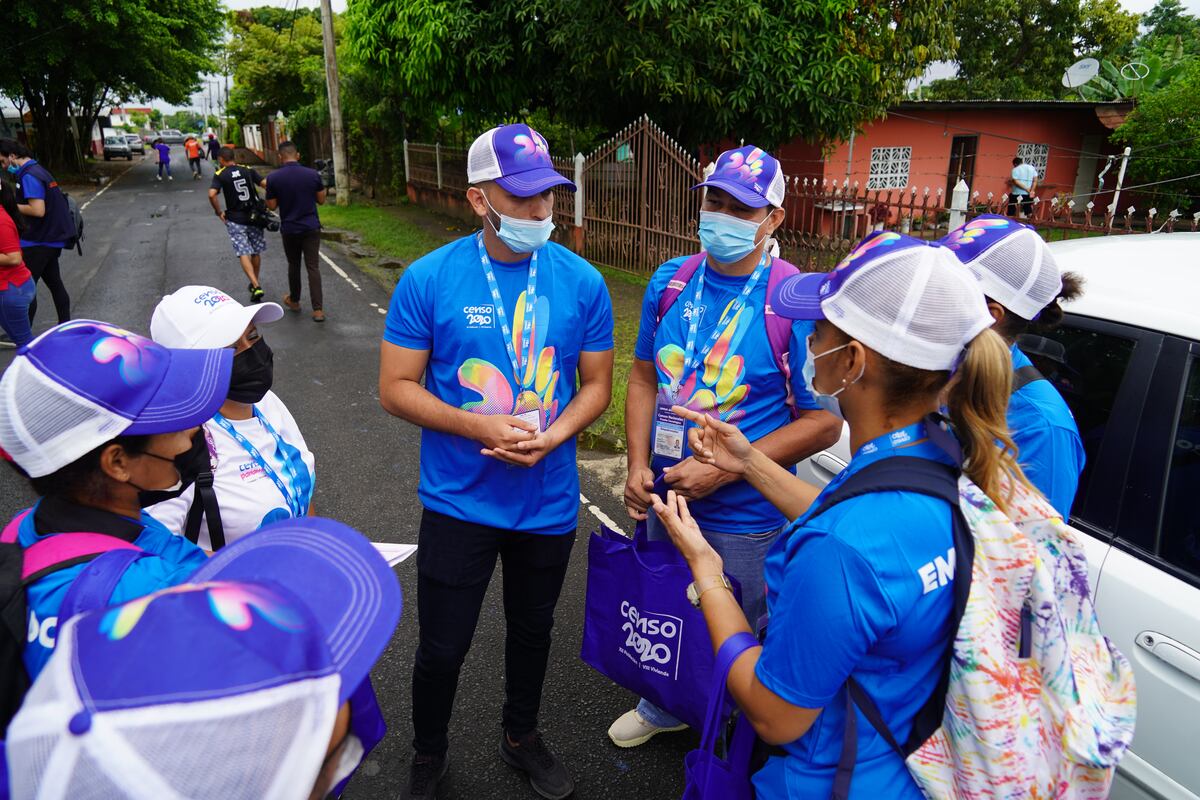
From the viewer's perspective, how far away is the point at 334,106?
1834 centimetres

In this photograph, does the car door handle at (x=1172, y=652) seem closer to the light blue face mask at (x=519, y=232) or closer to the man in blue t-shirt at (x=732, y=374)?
the man in blue t-shirt at (x=732, y=374)

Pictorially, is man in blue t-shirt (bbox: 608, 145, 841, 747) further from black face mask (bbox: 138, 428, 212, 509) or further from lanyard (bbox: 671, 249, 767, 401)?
black face mask (bbox: 138, 428, 212, 509)

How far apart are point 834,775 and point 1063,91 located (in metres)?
29.8

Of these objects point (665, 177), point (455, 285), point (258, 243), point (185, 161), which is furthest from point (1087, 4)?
point (185, 161)

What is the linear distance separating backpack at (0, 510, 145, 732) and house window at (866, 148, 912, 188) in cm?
1721

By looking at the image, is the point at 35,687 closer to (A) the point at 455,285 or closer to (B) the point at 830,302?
(B) the point at 830,302

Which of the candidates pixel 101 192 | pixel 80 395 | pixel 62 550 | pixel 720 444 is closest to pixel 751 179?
pixel 720 444

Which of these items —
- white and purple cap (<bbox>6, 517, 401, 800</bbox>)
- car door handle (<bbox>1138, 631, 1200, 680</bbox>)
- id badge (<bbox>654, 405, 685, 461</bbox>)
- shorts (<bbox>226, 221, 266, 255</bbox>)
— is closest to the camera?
white and purple cap (<bbox>6, 517, 401, 800</bbox>)

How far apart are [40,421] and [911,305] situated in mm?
1483

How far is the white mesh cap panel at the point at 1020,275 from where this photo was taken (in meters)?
1.98

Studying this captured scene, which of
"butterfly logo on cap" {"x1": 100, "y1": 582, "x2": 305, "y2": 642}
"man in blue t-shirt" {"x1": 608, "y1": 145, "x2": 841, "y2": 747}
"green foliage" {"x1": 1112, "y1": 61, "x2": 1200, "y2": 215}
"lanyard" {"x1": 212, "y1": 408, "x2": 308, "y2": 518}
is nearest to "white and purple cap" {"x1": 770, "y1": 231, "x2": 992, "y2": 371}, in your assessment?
"man in blue t-shirt" {"x1": 608, "y1": 145, "x2": 841, "y2": 747}

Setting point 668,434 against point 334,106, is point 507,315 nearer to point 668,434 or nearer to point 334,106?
point 668,434

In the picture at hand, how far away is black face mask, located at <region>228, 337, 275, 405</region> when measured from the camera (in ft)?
7.24

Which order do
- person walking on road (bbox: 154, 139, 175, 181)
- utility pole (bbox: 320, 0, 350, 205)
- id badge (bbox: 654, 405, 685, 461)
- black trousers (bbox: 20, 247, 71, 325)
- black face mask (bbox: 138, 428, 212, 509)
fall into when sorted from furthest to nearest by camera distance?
person walking on road (bbox: 154, 139, 175, 181)
utility pole (bbox: 320, 0, 350, 205)
black trousers (bbox: 20, 247, 71, 325)
id badge (bbox: 654, 405, 685, 461)
black face mask (bbox: 138, 428, 212, 509)
